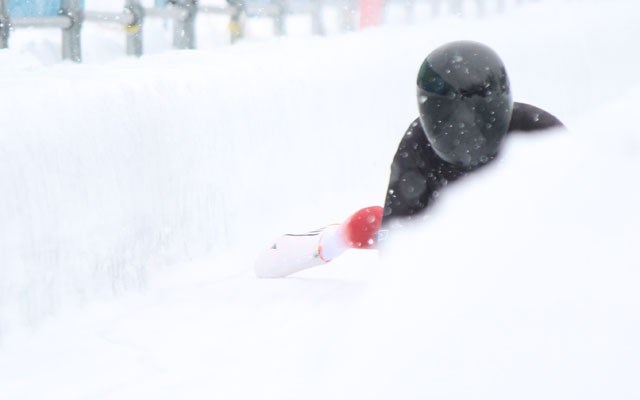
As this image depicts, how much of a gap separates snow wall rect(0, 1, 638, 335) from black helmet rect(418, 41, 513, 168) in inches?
44.3

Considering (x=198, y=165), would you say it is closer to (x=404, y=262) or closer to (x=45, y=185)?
(x=45, y=185)

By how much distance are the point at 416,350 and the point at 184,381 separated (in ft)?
5.59

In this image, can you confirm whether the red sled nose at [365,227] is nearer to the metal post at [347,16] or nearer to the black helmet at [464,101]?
the black helmet at [464,101]

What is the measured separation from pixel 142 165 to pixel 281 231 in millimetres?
941

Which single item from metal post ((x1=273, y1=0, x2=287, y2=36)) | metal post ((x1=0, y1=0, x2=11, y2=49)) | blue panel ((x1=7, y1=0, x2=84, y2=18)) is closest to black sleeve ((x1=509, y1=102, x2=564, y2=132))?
metal post ((x1=0, y1=0, x2=11, y2=49))

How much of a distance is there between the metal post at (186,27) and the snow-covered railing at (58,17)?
787 millimetres

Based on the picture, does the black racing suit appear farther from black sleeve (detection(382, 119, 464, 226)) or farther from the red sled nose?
the red sled nose

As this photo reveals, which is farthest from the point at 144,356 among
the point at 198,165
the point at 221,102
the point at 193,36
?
the point at 193,36

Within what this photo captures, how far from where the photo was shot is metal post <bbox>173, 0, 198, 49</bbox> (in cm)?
467

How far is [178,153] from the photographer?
11.8 feet

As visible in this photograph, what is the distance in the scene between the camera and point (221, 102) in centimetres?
392

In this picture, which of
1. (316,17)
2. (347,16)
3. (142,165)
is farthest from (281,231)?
(347,16)

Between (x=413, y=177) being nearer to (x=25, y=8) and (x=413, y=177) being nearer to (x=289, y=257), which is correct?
(x=289, y=257)

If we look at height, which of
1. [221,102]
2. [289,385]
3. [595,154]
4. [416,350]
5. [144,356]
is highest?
[595,154]
